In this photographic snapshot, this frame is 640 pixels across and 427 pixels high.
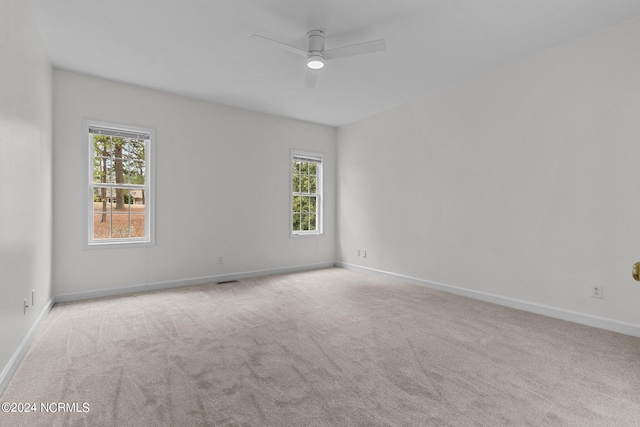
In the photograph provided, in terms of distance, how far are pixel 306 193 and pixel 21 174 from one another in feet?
14.1

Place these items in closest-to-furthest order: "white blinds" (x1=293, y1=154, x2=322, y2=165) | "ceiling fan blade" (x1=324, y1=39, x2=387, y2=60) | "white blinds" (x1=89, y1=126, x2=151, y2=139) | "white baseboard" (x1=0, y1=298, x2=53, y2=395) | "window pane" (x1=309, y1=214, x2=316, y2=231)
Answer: "white baseboard" (x1=0, y1=298, x2=53, y2=395), "ceiling fan blade" (x1=324, y1=39, x2=387, y2=60), "white blinds" (x1=89, y1=126, x2=151, y2=139), "white blinds" (x1=293, y1=154, x2=322, y2=165), "window pane" (x1=309, y1=214, x2=316, y2=231)

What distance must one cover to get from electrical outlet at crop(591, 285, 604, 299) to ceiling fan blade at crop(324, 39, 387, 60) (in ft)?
10.1

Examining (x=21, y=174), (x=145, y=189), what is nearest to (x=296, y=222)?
(x=145, y=189)

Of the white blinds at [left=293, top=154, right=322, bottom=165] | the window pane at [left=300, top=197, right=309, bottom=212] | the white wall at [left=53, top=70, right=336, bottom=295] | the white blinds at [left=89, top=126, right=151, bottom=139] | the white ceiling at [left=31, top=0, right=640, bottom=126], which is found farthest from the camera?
the window pane at [left=300, top=197, right=309, bottom=212]

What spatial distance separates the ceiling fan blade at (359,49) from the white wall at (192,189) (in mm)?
2703

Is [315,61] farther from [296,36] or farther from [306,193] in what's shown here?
[306,193]

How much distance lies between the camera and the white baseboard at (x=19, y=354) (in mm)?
1995

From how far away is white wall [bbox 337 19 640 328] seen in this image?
2969 mm

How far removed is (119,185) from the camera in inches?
170

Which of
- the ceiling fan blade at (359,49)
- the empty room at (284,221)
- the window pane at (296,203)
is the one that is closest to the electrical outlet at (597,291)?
the empty room at (284,221)

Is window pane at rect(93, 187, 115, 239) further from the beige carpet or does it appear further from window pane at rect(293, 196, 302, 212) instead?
window pane at rect(293, 196, 302, 212)

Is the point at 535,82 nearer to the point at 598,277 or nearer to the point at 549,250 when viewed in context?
the point at 549,250

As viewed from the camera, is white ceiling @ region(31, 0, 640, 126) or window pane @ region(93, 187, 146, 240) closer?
white ceiling @ region(31, 0, 640, 126)

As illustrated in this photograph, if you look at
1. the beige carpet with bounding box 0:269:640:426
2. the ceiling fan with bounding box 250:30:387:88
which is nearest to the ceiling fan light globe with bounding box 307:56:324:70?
the ceiling fan with bounding box 250:30:387:88
